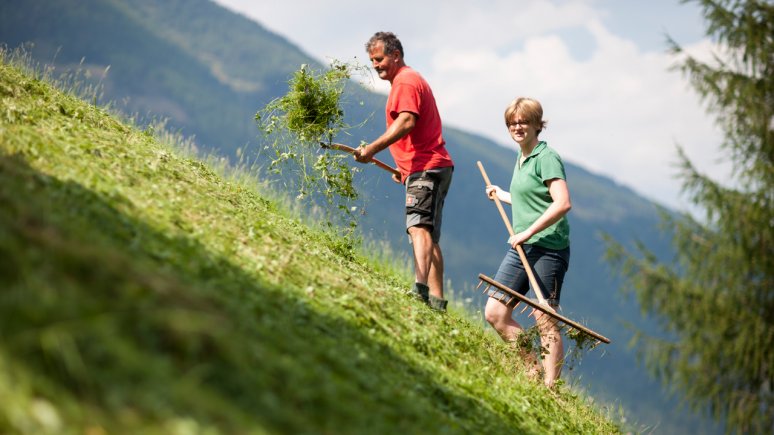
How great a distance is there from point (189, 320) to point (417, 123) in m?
4.42

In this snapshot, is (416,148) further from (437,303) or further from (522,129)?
(437,303)

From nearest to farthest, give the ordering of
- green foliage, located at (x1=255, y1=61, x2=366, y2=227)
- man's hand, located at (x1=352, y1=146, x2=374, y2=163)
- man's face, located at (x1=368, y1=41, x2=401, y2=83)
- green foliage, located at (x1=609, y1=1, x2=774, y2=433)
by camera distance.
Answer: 1. green foliage, located at (x1=609, y1=1, x2=774, y2=433)
2. man's hand, located at (x1=352, y1=146, x2=374, y2=163)
3. man's face, located at (x1=368, y1=41, x2=401, y2=83)
4. green foliage, located at (x1=255, y1=61, x2=366, y2=227)

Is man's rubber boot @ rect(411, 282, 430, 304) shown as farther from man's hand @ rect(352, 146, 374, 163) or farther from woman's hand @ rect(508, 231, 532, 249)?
man's hand @ rect(352, 146, 374, 163)

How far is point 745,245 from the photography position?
16.3 feet

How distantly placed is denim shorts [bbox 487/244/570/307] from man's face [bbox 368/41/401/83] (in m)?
1.99

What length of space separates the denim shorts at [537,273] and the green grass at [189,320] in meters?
0.58

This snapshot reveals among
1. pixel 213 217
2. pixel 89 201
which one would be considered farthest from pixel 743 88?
pixel 89 201

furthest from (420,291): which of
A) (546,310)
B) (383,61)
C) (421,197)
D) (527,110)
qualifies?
(383,61)

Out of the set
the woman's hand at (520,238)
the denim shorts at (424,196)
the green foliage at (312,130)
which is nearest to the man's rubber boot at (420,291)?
the denim shorts at (424,196)

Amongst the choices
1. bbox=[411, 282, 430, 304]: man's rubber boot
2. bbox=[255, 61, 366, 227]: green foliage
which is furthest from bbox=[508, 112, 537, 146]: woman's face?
bbox=[255, 61, 366, 227]: green foliage

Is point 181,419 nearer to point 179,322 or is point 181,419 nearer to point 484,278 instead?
point 179,322

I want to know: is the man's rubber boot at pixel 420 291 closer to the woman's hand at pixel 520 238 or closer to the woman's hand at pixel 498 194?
the woman's hand at pixel 520 238

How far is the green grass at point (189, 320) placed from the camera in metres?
2.80

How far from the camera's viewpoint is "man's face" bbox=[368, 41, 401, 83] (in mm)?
7293
